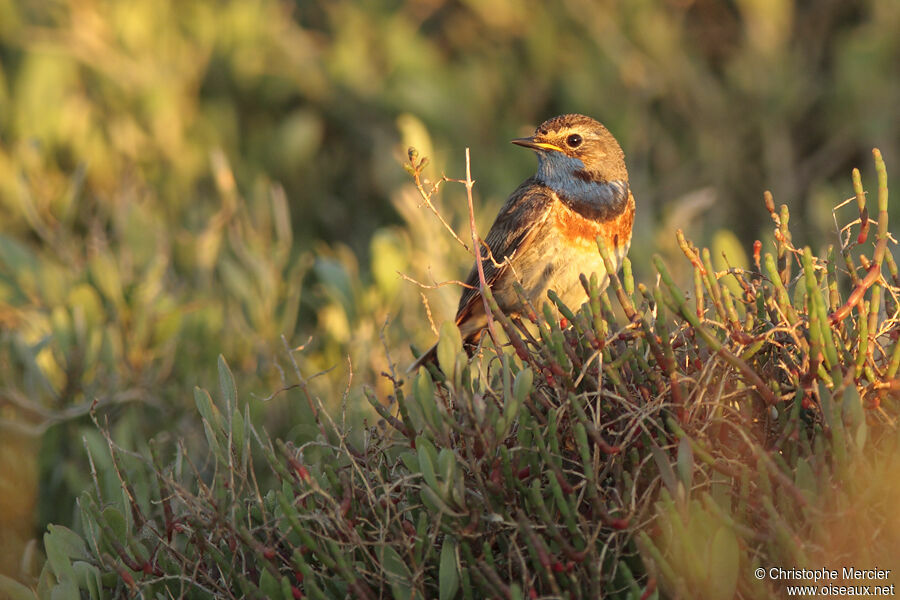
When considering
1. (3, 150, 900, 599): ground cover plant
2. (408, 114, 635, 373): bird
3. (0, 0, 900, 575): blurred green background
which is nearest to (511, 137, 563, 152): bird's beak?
(408, 114, 635, 373): bird

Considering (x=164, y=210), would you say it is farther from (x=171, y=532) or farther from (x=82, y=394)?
(x=171, y=532)

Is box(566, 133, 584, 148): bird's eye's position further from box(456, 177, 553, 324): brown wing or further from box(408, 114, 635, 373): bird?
box(456, 177, 553, 324): brown wing

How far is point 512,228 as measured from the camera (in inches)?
185

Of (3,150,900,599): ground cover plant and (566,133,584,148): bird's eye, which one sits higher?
(566,133,584,148): bird's eye

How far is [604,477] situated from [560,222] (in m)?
2.34

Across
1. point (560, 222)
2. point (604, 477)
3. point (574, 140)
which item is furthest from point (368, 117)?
point (604, 477)

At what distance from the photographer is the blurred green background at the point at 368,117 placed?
582 cm

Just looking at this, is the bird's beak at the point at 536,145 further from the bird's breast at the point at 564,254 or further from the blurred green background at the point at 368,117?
the blurred green background at the point at 368,117

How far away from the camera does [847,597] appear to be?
2082 millimetres

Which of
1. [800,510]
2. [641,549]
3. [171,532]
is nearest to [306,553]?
[171,532]

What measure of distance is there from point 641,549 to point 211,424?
1.23 meters

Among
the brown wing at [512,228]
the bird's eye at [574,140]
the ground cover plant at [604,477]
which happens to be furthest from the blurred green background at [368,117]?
the ground cover plant at [604,477]

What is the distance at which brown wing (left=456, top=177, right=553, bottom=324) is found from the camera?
4.66m

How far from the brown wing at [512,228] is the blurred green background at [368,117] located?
44 cm
